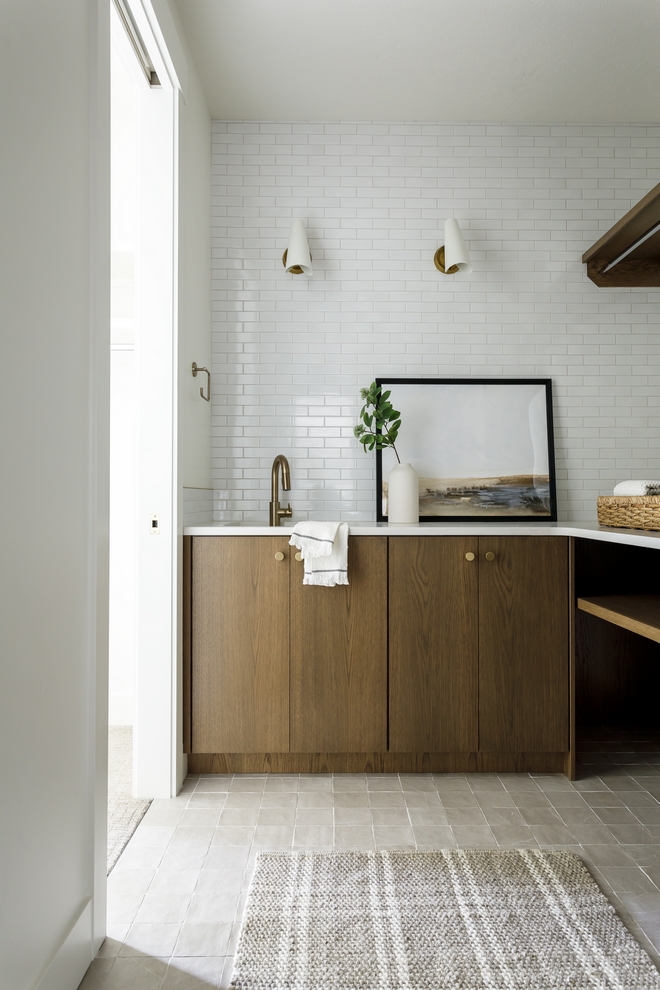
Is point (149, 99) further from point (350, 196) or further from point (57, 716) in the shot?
point (57, 716)

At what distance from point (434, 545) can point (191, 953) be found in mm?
1428

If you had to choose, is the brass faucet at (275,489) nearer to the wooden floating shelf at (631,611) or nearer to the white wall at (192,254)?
the white wall at (192,254)

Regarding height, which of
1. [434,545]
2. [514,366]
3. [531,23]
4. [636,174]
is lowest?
[434,545]

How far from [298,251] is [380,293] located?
1.44ft

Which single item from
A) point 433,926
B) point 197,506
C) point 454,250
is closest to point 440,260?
point 454,250

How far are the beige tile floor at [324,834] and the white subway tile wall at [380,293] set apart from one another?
1.18 metres

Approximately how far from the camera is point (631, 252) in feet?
8.73

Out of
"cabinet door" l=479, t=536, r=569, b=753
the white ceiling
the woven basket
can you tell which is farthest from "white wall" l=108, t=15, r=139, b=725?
the woven basket

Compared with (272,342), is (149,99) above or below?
above

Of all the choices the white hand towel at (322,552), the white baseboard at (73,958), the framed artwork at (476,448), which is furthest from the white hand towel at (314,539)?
the white baseboard at (73,958)

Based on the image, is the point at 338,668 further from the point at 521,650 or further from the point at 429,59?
the point at 429,59

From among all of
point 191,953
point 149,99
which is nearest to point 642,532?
point 191,953

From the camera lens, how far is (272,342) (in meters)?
2.92

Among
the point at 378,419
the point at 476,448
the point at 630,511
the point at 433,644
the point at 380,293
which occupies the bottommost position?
the point at 433,644
